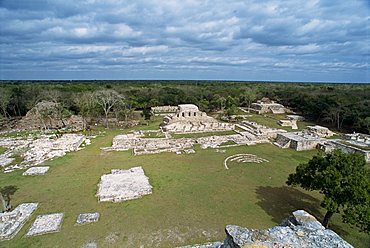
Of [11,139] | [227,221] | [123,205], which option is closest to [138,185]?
[123,205]

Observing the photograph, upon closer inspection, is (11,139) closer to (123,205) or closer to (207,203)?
(123,205)

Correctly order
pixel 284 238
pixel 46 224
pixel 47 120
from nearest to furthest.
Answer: pixel 284 238
pixel 46 224
pixel 47 120

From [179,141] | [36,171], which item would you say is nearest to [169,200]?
[36,171]

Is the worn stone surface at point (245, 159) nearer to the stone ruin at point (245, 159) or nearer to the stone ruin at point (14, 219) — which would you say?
the stone ruin at point (245, 159)

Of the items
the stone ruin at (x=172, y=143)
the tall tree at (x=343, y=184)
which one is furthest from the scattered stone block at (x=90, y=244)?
the stone ruin at (x=172, y=143)

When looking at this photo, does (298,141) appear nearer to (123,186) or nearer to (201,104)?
(123,186)

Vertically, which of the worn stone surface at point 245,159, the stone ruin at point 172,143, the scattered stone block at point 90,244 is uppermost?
the stone ruin at point 172,143
